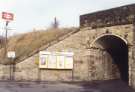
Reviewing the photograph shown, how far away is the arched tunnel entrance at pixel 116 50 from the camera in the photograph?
90.8 feet

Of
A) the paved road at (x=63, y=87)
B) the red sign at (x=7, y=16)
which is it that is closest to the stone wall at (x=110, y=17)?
the paved road at (x=63, y=87)

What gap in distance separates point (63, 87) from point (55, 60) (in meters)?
5.42

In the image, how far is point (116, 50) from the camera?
29.1m

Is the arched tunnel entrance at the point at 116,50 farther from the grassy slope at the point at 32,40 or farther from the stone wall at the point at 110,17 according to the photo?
the grassy slope at the point at 32,40

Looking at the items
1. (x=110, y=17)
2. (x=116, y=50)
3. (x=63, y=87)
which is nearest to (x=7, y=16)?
(x=116, y=50)

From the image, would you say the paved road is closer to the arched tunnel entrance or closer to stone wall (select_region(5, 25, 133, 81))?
stone wall (select_region(5, 25, 133, 81))

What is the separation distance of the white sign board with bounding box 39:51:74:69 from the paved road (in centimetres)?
301

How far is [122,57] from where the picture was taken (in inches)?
1153

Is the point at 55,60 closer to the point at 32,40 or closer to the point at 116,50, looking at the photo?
the point at 116,50

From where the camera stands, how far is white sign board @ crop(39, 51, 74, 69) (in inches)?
1080

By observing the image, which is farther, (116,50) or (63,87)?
(116,50)

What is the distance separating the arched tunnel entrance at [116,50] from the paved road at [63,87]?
1.90 m

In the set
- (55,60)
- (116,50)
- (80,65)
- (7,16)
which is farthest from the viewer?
(7,16)

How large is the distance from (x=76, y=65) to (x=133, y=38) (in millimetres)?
6070
